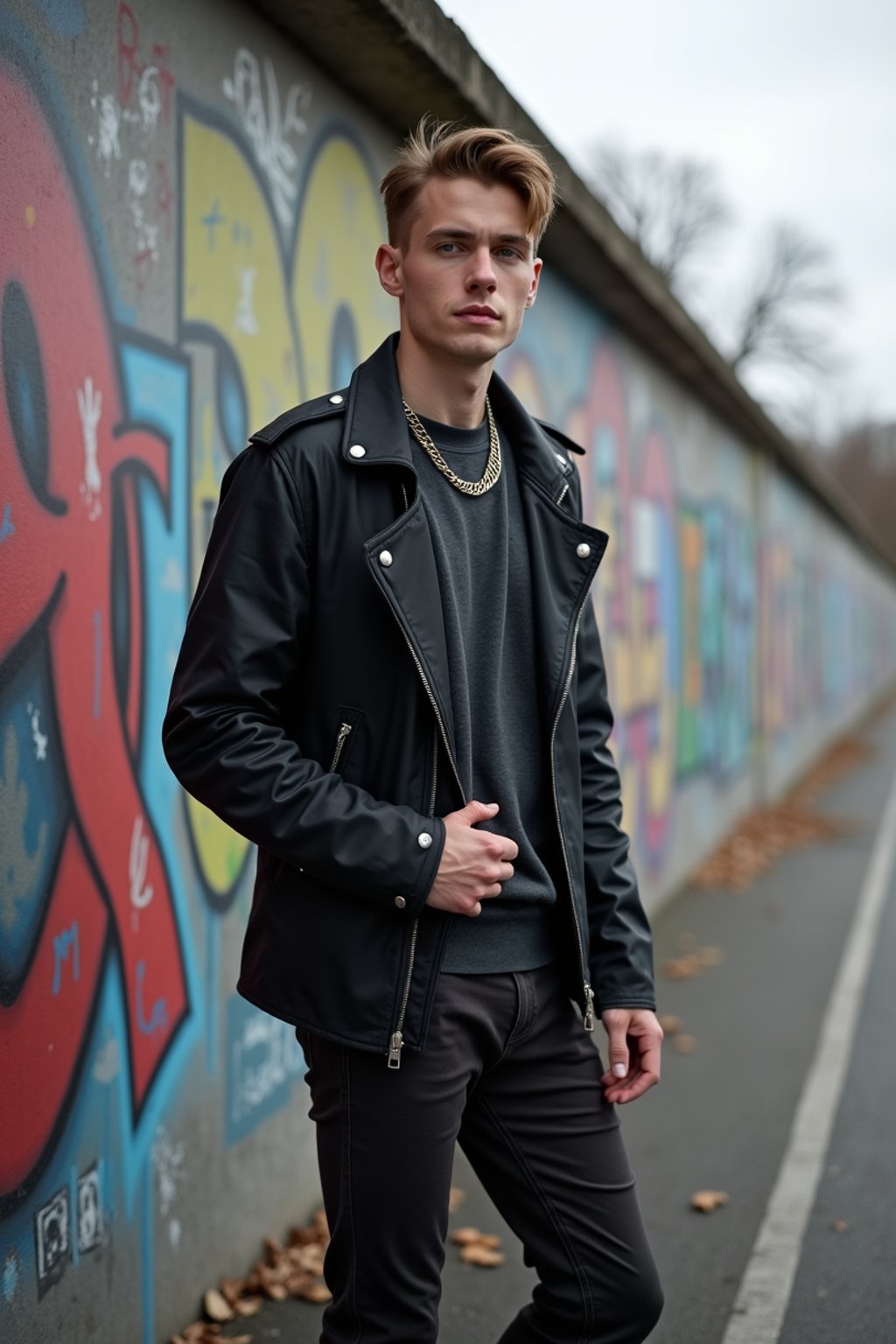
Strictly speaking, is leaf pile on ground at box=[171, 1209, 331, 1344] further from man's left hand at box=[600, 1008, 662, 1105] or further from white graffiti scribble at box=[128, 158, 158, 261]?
white graffiti scribble at box=[128, 158, 158, 261]

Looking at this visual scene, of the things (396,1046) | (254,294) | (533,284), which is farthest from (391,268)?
(254,294)

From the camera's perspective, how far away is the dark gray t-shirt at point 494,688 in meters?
2.29

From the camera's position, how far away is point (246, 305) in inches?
148

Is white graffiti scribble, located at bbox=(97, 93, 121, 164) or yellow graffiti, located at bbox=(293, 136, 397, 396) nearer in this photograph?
white graffiti scribble, located at bbox=(97, 93, 121, 164)

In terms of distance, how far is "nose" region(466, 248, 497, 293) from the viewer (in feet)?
7.64

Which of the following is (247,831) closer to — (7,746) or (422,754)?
(422,754)

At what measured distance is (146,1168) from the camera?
3238 mm

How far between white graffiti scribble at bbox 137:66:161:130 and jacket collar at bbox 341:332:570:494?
3.72 feet

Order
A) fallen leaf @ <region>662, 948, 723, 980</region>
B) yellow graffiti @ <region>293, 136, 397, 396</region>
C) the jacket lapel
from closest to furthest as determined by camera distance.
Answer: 1. the jacket lapel
2. yellow graffiti @ <region>293, 136, 397, 396</region>
3. fallen leaf @ <region>662, 948, 723, 980</region>

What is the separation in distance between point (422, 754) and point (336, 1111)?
580mm

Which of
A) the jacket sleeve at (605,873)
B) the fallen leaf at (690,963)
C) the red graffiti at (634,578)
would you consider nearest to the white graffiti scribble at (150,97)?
the jacket sleeve at (605,873)

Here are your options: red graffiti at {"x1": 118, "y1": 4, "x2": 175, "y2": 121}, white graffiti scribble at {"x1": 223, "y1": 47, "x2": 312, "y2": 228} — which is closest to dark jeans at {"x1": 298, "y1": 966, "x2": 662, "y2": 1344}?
red graffiti at {"x1": 118, "y1": 4, "x2": 175, "y2": 121}

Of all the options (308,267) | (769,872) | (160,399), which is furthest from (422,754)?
(769,872)

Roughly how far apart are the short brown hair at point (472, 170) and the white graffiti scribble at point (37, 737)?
3.78ft
